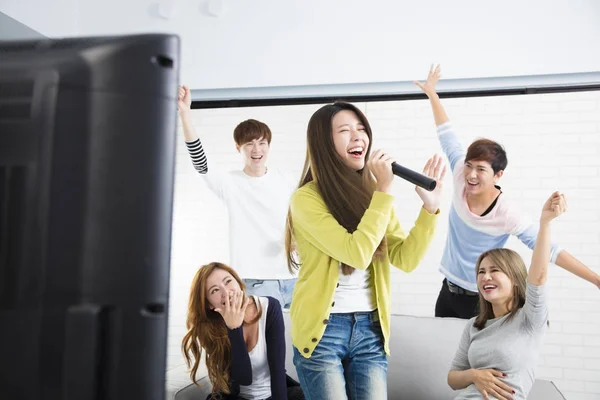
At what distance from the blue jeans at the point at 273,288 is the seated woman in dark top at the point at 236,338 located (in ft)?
1.59

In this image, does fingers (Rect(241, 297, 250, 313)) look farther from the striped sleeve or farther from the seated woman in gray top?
the striped sleeve

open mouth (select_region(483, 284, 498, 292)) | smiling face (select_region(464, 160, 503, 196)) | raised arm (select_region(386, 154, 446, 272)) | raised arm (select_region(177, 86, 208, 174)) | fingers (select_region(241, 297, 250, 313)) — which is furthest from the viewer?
raised arm (select_region(177, 86, 208, 174))

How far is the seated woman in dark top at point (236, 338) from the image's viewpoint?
7.52 feet

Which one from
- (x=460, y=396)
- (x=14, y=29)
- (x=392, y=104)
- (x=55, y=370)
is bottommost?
(x=460, y=396)

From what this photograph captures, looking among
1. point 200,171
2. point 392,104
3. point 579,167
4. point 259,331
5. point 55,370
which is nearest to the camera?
point 55,370

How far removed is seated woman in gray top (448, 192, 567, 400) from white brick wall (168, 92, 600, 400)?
Answer: 0.56m

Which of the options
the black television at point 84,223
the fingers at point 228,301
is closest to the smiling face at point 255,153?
the fingers at point 228,301

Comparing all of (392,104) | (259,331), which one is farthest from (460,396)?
(392,104)

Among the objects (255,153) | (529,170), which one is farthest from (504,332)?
(255,153)

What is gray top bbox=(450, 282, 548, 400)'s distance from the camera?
212 centimetres

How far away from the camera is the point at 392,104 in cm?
316

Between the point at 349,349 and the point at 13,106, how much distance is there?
1.30m

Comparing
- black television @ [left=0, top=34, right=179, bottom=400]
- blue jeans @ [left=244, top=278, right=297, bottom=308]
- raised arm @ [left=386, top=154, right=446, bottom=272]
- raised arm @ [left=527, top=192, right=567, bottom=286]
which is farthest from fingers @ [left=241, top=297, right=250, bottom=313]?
black television @ [left=0, top=34, right=179, bottom=400]

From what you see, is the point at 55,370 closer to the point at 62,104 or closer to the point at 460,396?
the point at 62,104
